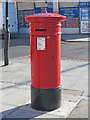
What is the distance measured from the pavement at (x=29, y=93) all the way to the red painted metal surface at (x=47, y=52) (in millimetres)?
553

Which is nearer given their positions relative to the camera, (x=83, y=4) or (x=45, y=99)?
(x=45, y=99)

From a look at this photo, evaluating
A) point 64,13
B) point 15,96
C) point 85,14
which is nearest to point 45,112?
point 15,96

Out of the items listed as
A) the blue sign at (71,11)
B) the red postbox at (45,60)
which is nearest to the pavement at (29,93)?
the red postbox at (45,60)

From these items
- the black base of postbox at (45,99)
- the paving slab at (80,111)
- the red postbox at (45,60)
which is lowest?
the paving slab at (80,111)

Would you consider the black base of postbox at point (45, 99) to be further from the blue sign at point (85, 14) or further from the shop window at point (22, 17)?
the shop window at point (22, 17)

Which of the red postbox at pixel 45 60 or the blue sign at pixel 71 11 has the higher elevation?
the blue sign at pixel 71 11

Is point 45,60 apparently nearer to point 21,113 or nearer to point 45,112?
point 45,112

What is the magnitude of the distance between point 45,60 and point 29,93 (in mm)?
1475

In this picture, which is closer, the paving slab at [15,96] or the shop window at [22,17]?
the paving slab at [15,96]

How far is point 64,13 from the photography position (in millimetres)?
24266

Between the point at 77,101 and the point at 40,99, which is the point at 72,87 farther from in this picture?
the point at 40,99

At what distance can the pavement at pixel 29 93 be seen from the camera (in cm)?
445

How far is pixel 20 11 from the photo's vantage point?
84.6 feet

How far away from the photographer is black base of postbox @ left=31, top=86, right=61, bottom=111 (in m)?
4.54
